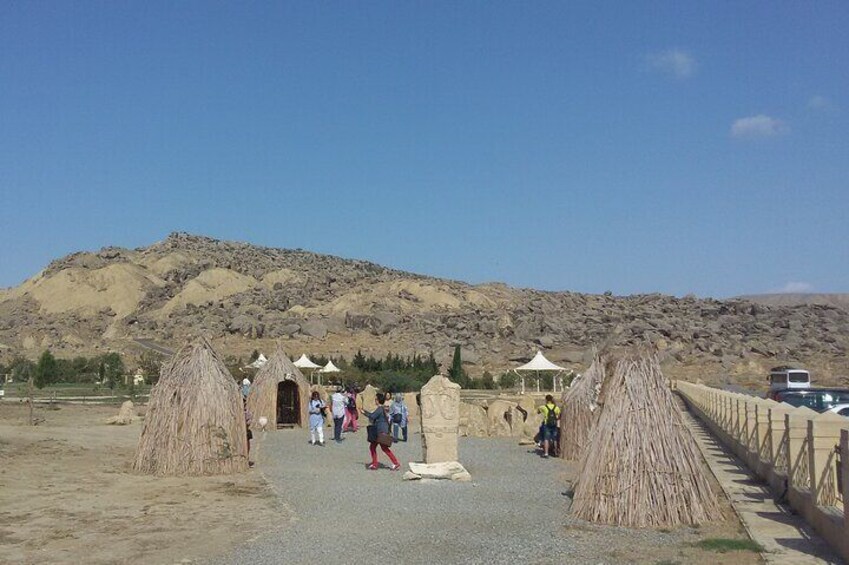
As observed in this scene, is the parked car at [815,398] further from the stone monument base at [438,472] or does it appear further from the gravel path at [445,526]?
the stone monument base at [438,472]

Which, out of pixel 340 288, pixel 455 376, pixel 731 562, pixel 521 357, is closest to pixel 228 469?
pixel 731 562

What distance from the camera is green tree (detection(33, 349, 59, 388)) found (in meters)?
49.3

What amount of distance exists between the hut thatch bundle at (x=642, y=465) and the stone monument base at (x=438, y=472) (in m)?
4.14

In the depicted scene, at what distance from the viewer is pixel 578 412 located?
20.2m

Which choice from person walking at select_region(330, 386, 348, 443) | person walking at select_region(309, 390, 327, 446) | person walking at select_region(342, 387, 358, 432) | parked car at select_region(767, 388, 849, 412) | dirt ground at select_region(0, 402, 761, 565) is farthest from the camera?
person walking at select_region(342, 387, 358, 432)

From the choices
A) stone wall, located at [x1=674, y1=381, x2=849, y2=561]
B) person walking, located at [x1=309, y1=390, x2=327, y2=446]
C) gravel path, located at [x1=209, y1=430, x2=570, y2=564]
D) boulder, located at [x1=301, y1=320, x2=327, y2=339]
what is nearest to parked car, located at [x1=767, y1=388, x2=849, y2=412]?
stone wall, located at [x1=674, y1=381, x2=849, y2=561]

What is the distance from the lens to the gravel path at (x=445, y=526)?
984 centimetres

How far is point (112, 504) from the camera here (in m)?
13.5

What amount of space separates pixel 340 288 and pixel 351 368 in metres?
47.9

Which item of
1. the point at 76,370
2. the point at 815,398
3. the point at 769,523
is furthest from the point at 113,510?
the point at 76,370

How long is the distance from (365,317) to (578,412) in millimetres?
58274

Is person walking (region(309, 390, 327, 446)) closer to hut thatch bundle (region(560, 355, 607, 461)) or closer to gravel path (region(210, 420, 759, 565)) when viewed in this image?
gravel path (region(210, 420, 759, 565))

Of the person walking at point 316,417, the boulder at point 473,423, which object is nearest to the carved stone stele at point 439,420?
the person walking at point 316,417

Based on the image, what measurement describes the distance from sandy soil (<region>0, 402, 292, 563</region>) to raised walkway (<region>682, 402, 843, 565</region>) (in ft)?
20.2
